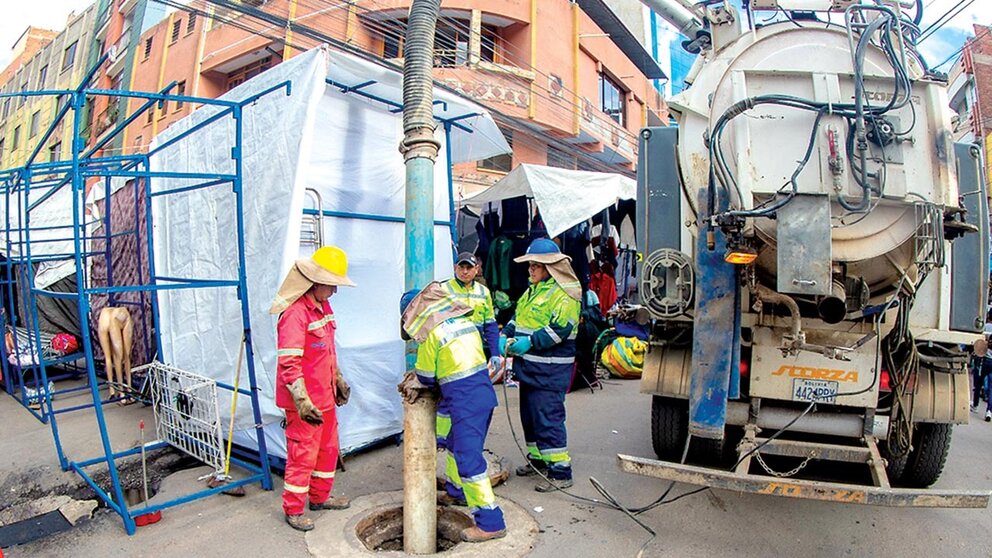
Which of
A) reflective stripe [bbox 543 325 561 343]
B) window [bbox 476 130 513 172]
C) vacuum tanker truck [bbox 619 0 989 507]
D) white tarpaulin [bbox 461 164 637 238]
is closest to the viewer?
vacuum tanker truck [bbox 619 0 989 507]

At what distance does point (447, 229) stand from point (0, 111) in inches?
1502

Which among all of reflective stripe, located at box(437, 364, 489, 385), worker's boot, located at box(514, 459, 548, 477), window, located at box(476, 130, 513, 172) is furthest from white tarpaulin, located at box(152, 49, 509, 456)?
window, located at box(476, 130, 513, 172)

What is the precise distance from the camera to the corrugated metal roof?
1806 cm

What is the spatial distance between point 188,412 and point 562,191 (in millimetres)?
4771

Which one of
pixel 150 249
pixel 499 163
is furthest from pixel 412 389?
pixel 499 163

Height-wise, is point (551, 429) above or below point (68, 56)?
below

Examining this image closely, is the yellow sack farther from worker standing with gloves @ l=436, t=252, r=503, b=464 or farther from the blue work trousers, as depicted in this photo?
the blue work trousers

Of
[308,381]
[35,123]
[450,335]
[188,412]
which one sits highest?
[35,123]

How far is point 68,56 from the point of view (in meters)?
28.3

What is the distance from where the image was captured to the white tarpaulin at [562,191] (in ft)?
23.7

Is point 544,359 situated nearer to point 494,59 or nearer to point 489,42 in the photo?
point 494,59

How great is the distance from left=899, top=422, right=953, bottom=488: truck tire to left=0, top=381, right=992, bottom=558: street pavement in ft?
0.81

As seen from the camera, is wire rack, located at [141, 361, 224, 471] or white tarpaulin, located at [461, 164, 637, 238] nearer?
wire rack, located at [141, 361, 224, 471]

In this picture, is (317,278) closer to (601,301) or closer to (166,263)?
(166,263)
